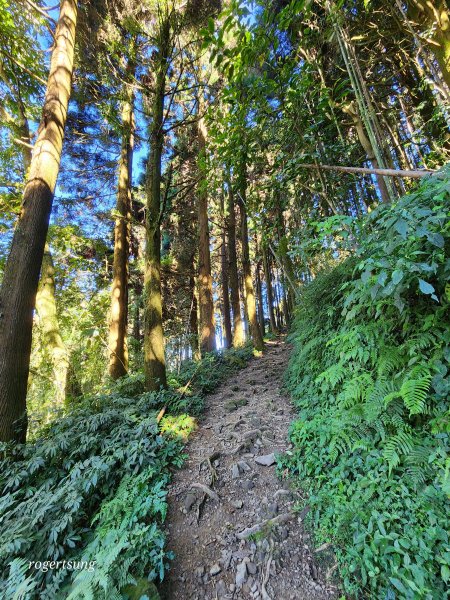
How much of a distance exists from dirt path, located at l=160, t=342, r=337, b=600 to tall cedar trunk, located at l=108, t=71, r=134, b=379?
3441mm

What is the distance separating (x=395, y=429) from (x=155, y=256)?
176 inches

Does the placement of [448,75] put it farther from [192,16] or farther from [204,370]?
[204,370]

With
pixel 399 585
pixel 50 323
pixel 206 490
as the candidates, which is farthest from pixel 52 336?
pixel 399 585

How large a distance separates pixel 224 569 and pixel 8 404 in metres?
3.04

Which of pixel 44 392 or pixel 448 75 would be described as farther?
pixel 44 392

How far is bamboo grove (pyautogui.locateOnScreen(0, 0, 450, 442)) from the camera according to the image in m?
3.57

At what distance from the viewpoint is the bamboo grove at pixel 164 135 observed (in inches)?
141

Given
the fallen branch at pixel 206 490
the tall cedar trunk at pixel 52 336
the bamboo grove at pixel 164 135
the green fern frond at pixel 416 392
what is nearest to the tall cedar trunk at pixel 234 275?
the bamboo grove at pixel 164 135

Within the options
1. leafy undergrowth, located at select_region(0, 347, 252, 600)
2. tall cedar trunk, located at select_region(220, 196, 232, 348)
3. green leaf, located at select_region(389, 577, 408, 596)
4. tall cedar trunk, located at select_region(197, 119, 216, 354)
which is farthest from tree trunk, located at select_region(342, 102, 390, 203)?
tall cedar trunk, located at select_region(220, 196, 232, 348)

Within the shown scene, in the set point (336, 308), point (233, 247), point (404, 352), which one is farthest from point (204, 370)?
point (233, 247)

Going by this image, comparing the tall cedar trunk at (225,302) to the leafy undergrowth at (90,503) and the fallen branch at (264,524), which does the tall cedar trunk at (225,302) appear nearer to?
the leafy undergrowth at (90,503)

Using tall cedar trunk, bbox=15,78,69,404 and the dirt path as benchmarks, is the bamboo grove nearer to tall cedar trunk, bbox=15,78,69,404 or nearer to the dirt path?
tall cedar trunk, bbox=15,78,69,404

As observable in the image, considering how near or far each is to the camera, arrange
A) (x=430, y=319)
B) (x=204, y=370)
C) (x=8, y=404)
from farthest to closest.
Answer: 1. (x=204, y=370)
2. (x=8, y=404)
3. (x=430, y=319)

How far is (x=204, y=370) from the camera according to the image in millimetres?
6383
